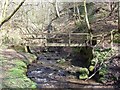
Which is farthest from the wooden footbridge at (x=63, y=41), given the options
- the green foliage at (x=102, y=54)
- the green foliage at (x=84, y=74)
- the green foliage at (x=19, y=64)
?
the green foliage at (x=84, y=74)

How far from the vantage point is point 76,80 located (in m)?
10.7

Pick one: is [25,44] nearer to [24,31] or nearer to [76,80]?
[24,31]

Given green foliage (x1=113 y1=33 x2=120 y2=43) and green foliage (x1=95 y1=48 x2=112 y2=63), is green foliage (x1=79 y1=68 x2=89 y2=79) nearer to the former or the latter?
green foliage (x1=95 y1=48 x2=112 y2=63)

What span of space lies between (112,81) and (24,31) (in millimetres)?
10180

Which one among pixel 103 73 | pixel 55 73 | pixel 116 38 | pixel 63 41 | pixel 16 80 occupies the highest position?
pixel 116 38

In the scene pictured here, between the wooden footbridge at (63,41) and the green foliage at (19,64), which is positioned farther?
the wooden footbridge at (63,41)

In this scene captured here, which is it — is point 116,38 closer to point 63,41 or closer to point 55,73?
point 63,41

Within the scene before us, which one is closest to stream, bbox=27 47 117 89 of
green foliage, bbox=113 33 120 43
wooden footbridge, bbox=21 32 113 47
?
wooden footbridge, bbox=21 32 113 47

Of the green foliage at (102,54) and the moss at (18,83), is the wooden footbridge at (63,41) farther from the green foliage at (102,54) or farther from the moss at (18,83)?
the moss at (18,83)

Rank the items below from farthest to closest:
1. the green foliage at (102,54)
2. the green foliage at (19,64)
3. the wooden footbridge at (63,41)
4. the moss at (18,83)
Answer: the wooden footbridge at (63,41) < the green foliage at (19,64) < the green foliage at (102,54) < the moss at (18,83)

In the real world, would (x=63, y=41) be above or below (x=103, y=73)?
above

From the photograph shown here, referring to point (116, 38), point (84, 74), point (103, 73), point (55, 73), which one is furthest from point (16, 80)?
point (116, 38)

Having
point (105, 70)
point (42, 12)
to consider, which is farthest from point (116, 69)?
point (42, 12)

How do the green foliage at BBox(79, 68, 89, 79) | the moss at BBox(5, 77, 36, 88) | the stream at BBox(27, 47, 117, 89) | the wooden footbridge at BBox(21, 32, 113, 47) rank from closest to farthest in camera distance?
1. the moss at BBox(5, 77, 36, 88)
2. the stream at BBox(27, 47, 117, 89)
3. the green foliage at BBox(79, 68, 89, 79)
4. the wooden footbridge at BBox(21, 32, 113, 47)
